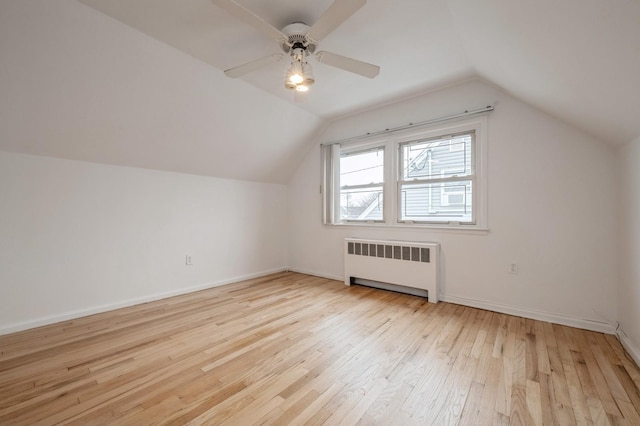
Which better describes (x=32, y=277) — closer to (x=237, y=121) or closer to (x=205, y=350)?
(x=205, y=350)

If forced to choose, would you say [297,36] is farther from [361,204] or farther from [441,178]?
[361,204]

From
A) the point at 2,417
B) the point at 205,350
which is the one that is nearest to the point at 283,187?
the point at 205,350

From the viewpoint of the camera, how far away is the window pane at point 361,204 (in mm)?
Result: 3971

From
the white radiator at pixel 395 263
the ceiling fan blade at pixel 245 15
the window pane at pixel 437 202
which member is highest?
the ceiling fan blade at pixel 245 15

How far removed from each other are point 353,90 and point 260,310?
293 cm

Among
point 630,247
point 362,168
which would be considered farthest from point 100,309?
point 630,247

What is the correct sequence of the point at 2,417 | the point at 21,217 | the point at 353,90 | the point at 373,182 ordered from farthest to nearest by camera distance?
the point at 373,182 → the point at 353,90 → the point at 21,217 → the point at 2,417

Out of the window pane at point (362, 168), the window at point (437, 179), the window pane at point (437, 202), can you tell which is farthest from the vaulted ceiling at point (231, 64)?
the window pane at point (437, 202)

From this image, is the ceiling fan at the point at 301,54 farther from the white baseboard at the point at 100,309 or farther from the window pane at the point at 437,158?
the white baseboard at the point at 100,309

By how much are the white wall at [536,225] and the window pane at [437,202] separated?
0.72ft

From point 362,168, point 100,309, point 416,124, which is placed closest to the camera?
point 100,309

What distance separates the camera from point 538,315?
266 cm

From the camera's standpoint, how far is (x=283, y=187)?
5.11 metres

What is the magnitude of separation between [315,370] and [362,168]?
304cm
